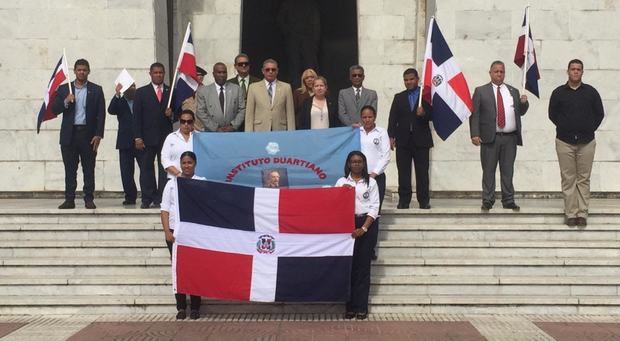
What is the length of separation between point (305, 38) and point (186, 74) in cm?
634

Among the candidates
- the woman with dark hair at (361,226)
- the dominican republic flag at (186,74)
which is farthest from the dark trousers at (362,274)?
the dominican republic flag at (186,74)

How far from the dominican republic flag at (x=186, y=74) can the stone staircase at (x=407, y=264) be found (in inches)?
66.6

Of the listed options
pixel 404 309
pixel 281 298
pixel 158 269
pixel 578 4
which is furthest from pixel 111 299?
pixel 578 4

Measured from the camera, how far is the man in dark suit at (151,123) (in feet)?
33.8

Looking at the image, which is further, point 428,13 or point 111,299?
point 428,13

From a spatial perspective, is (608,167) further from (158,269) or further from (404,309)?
(158,269)

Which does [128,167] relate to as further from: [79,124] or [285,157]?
[285,157]

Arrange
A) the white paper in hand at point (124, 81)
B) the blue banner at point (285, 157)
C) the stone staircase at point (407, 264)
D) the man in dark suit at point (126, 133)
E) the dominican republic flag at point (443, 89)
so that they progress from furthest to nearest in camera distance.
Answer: the man in dark suit at point (126, 133), the white paper in hand at point (124, 81), the dominican republic flag at point (443, 89), the blue banner at point (285, 157), the stone staircase at point (407, 264)

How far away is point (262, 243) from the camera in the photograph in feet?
25.8

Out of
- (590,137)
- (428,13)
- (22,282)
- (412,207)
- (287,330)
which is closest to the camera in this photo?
(287,330)

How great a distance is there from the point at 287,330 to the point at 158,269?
220 centimetres

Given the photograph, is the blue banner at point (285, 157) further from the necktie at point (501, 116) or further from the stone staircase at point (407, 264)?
the necktie at point (501, 116)

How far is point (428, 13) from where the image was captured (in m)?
14.4

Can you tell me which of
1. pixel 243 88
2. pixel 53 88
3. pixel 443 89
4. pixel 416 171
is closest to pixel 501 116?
pixel 443 89
